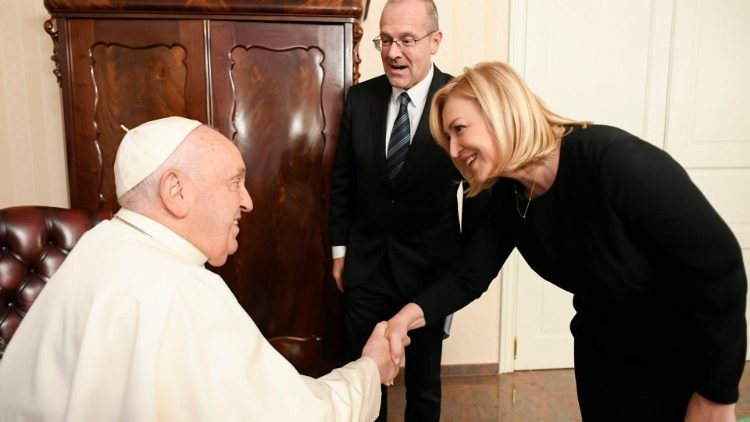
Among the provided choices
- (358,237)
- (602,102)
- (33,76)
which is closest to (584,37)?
(602,102)

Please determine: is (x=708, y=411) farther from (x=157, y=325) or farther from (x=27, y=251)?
(x=27, y=251)

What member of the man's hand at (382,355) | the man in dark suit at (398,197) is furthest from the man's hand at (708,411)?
the man in dark suit at (398,197)

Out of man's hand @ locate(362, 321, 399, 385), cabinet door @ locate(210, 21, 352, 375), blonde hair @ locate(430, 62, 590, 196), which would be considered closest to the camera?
blonde hair @ locate(430, 62, 590, 196)

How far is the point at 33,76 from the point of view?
3275mm

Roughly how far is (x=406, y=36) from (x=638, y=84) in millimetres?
1957

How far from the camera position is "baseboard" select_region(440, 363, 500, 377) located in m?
3.70

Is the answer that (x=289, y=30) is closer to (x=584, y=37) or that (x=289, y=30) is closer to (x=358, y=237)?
(x=358, y=237)

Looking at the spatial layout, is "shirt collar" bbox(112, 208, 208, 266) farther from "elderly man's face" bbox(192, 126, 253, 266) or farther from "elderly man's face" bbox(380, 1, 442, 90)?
"elderly man's face" bbox(380, 1, 442, 90)

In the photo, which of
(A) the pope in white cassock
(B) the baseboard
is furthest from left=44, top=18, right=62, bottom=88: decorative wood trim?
(B) the baseboard

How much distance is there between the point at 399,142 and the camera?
2.35 meters

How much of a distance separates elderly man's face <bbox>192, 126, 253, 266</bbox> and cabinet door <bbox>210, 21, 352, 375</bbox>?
1.35m

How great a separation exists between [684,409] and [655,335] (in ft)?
0.74

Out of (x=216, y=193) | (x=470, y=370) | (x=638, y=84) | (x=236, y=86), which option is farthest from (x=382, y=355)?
(x=638, y=84)

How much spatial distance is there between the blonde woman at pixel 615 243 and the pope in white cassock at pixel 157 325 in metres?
0.71
